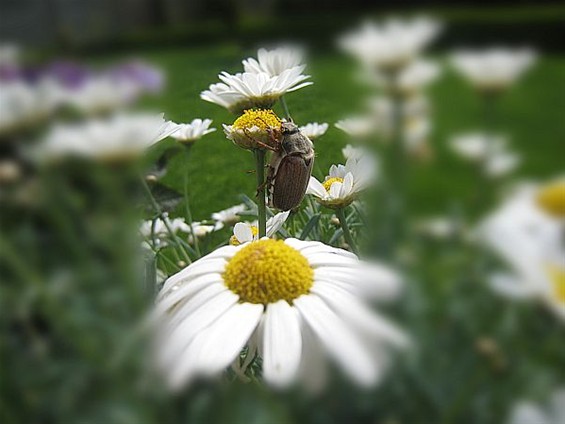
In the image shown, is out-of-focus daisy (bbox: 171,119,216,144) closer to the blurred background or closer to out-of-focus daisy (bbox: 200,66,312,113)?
out-of-focus daisy (bbox: 200,66,312,113)

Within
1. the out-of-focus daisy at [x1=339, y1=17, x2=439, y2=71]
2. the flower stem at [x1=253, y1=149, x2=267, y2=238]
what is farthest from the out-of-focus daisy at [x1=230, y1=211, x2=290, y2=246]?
the out-of-focus daisy at [x1=339, y1=17, x2=439, y2=71]

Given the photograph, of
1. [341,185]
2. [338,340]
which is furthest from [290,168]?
[338,340]

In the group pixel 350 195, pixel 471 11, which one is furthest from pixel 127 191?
pixel 471 11

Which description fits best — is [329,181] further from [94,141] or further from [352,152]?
[94,141]

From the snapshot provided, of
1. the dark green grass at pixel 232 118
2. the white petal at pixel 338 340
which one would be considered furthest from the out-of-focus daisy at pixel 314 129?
the white petal at pixel 338 340

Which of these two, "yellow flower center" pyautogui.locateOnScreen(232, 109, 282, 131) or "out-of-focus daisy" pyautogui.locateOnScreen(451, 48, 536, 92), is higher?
"out-of-focus daisy" pyautogui.locateOnScreen(451, 48, 536, 92)

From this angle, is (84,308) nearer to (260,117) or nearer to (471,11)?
(260,117)
